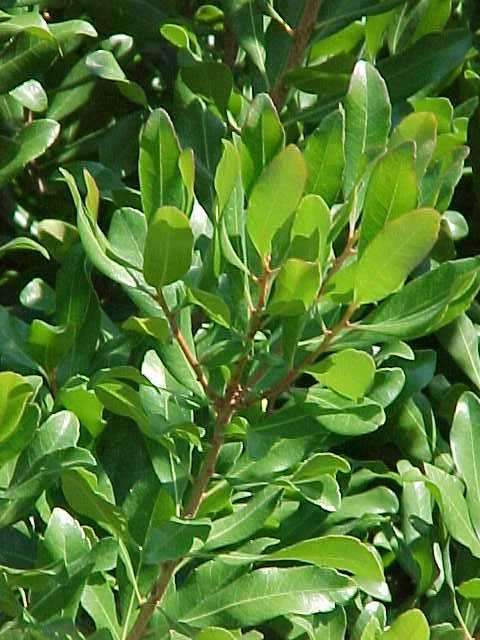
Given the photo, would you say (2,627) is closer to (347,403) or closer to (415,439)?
(347,403)

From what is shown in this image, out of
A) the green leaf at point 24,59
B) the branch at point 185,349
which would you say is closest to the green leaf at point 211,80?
the green leaf at point 24,59

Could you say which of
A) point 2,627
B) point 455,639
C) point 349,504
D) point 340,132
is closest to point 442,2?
point 340,132

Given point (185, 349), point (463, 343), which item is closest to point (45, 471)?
point (185, 349)

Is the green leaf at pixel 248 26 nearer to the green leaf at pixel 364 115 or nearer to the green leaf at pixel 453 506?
the green leaf at pixel 364 115

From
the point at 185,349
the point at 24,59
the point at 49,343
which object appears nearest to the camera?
the point at 185,349

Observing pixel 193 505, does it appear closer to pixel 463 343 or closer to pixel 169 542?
pixel 169 542

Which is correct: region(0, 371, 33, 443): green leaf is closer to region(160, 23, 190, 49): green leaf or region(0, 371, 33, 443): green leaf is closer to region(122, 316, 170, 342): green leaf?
region(122, 316, 170, 342): green leaf
